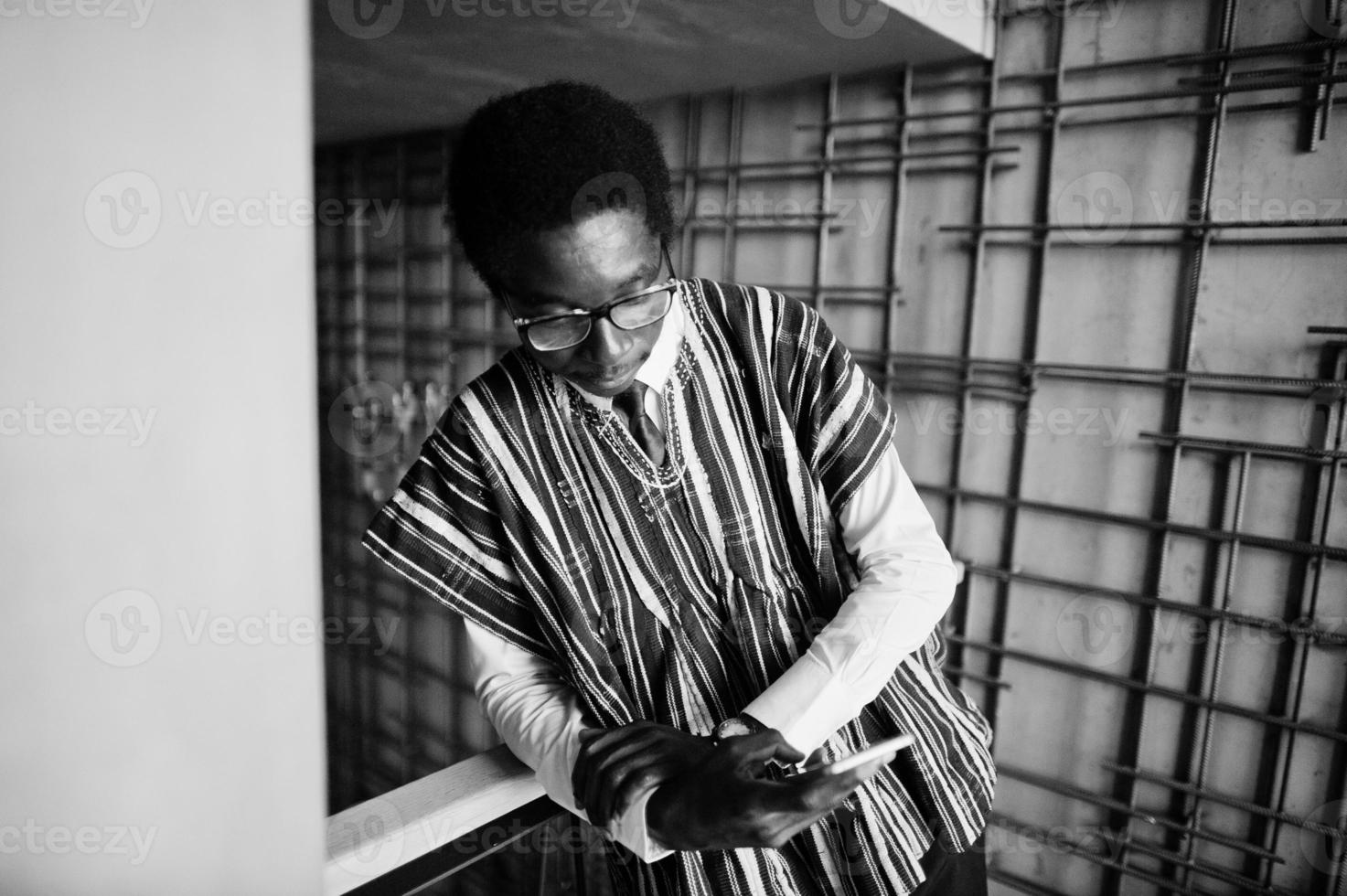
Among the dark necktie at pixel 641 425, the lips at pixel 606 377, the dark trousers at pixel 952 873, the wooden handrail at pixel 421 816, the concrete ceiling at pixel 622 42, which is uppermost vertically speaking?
the concrete ceiling at pixel 622 42

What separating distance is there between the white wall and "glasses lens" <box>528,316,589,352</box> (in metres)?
0.33

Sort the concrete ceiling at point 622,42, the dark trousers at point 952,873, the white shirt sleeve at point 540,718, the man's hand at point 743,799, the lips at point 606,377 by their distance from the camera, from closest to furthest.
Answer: the man's hand at point 743,799, the white shirt sleeve at point 540,718, the lips at point 606,377, the dark trousers at point 952,873, the concrete ceiling at point 622,42

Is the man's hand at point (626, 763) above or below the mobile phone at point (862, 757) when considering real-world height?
below

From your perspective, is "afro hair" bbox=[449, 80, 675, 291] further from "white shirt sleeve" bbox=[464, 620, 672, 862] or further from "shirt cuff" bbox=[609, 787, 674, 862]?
"shirt cuff" bbox=[609, 787, 674, 862]

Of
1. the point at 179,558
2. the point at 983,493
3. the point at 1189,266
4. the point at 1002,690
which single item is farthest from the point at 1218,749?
the point at 179,558

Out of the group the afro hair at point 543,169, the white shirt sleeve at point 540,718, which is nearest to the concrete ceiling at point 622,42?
the afro hair at point 543,169

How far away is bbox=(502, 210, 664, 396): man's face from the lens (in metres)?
0.83

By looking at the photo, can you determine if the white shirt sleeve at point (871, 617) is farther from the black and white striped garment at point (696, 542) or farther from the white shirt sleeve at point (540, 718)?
the white shirt sleeve at point (540, 718)

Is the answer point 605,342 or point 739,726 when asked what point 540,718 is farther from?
point 605,342

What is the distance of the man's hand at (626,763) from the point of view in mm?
763

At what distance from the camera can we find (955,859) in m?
1.05

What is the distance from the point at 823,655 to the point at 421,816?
0.45 metres

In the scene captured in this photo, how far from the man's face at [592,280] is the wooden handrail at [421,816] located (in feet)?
1.48

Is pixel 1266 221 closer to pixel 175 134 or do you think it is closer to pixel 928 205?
pixel 928 205
